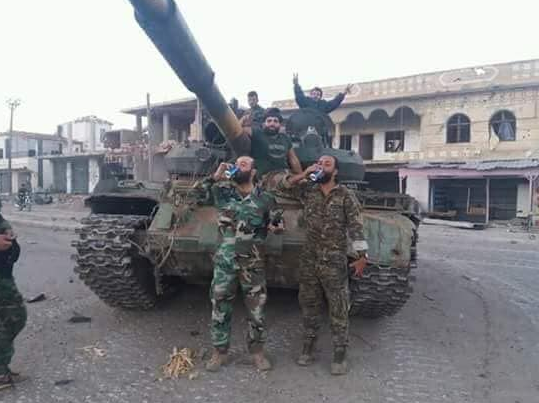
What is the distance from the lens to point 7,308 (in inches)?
154

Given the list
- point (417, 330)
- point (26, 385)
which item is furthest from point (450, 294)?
point (26, 385)

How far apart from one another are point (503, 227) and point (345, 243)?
1783 cm

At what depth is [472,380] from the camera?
13.5 ft

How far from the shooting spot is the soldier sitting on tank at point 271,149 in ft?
16.4

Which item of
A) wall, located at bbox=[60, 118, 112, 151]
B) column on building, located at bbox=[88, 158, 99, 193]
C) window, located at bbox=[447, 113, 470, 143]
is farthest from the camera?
wall, located at bbox=[60, 118, 112, 151]

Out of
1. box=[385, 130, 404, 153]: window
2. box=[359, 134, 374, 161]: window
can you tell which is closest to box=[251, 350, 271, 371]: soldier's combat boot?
box=[385, 130, 404, 153]: window

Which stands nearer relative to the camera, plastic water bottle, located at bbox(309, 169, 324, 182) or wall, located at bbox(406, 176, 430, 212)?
plastic water bottle, located at bbox(309, 169, 324, 182)

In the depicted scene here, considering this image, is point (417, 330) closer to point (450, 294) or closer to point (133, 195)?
point (450, 294)

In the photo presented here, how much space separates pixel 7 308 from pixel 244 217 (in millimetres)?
1942

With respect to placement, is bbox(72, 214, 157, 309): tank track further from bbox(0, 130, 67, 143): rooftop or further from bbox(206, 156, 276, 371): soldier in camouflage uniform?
bbox(0, 130, 67, 143): rooftop

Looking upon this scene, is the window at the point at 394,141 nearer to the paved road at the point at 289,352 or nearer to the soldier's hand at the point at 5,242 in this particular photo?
the paved road at the point at 289,352

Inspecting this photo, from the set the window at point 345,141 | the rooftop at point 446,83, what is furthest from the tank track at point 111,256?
the window at point 345,141

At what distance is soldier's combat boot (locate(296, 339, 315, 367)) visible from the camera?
4.42 m

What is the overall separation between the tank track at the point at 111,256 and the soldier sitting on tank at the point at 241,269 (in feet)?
3.84
